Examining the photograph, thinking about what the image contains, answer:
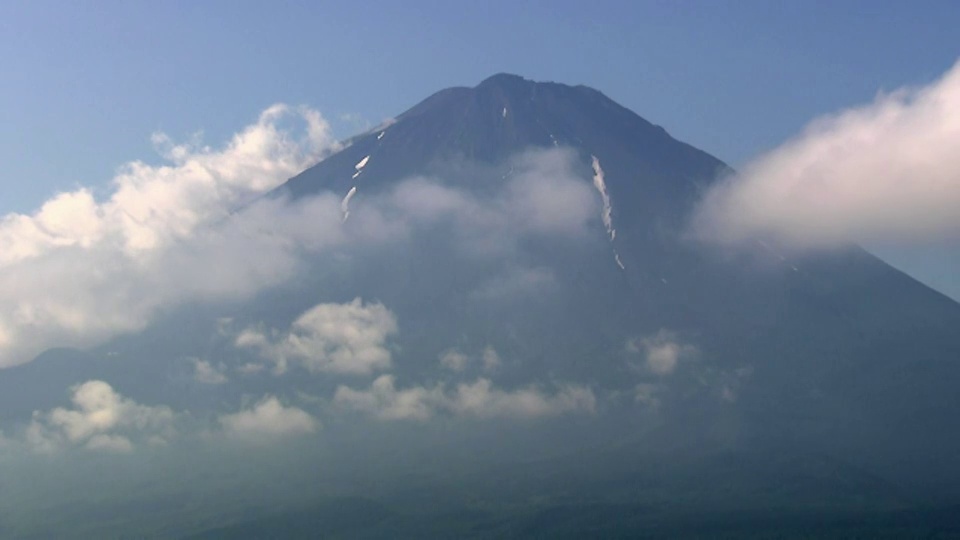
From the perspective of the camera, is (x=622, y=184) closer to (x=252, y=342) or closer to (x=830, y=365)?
(x=830, y=365)

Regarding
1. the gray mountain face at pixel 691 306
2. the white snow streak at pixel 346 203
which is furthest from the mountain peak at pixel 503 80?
the white snow streak at pixel 346 203

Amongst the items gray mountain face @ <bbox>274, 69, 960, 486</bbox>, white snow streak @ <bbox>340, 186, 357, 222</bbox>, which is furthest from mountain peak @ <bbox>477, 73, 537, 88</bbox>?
white snow streak @ <bbox>340, 186, 357, 222</bbox>

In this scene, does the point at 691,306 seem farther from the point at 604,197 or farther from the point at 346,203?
the point at 346,203

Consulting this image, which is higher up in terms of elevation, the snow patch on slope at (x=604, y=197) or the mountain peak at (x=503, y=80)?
the mountain peak at (x=503, y=80)

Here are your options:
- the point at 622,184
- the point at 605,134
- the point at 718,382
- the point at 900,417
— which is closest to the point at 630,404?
the point at 718,382

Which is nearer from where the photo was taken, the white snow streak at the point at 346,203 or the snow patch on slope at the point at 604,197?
the snow patch on slope at the point at 604,197

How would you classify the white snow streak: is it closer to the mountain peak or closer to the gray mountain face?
the gray mountain face

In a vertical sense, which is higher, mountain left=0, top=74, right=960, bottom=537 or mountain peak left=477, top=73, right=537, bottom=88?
mountain peak left=477, top=73, right=537, bottom=88

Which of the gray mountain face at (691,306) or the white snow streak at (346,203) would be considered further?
the white snow streak at (346,203)

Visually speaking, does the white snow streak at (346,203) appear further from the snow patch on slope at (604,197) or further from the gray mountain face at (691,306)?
the snow patch on slope at (604,197)
